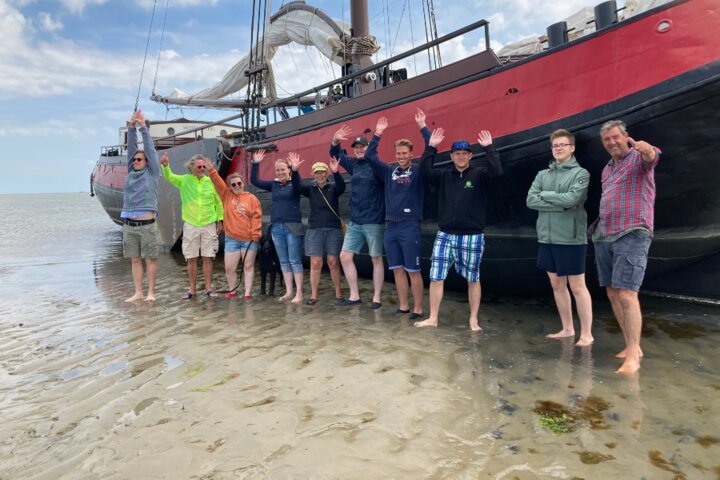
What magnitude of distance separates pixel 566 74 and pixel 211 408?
384 cm

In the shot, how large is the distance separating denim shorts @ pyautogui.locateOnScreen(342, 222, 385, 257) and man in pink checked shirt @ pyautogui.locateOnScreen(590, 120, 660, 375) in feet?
7.34

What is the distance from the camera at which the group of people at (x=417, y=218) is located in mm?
3273

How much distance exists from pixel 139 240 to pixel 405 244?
3318 mm

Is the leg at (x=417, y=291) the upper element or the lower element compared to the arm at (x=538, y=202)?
lower

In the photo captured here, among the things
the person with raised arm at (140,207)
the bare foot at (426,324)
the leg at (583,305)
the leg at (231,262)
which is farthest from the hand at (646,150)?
the person with raised arm at (140,207)

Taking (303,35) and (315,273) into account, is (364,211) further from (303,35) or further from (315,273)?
(303,35)

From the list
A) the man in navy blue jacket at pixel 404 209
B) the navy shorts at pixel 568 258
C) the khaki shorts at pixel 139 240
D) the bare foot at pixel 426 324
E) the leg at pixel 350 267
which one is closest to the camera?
the navy shorts at pixel 568 258

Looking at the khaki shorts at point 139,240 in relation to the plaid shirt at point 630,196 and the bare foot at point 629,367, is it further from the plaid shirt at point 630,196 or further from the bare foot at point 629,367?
the bare foot at point 629,367

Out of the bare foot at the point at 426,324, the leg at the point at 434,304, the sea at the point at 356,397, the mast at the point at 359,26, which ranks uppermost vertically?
the mast at the point at 359,26

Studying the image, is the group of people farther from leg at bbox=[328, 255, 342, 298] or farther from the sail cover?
the sail cover

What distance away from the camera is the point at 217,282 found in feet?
23.4

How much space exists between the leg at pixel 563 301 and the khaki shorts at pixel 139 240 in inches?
176

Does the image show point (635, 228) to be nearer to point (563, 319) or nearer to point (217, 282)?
point (563, 319)

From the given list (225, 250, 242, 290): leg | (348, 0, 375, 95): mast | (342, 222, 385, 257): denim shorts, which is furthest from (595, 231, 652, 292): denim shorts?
(348, 0, 375, 95): mast
